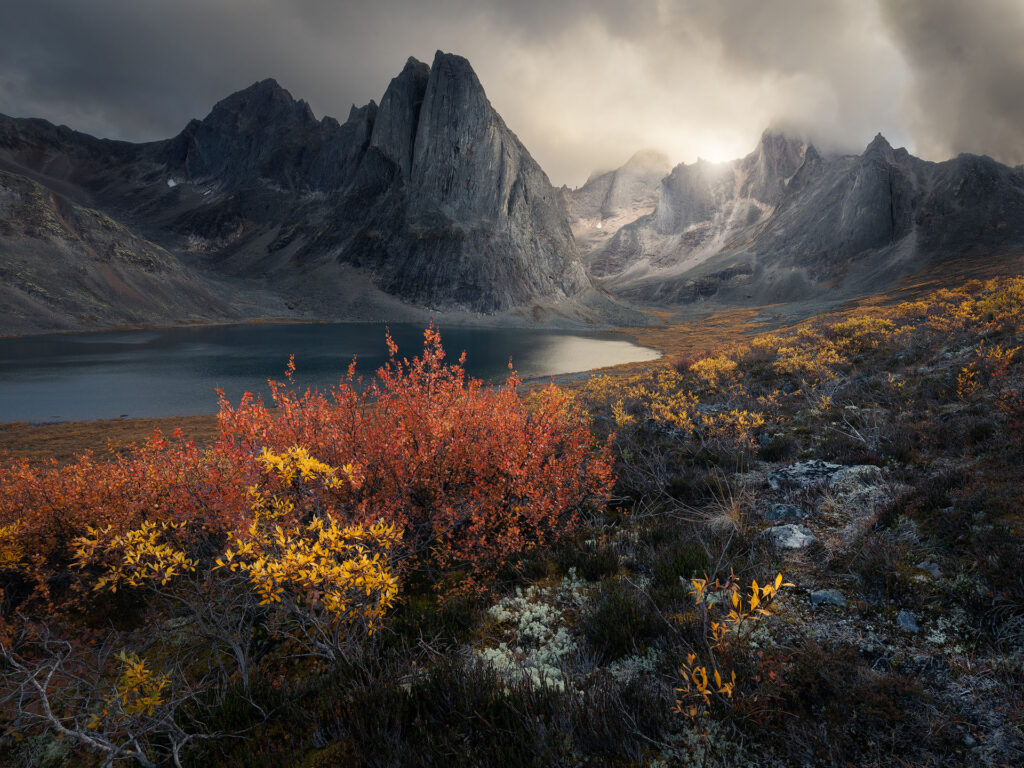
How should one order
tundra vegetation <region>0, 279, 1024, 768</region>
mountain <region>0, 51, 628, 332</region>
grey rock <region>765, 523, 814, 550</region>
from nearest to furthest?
tundra vegetation <region>0, 279, 1024, 768</region> → grey rock <region>765, 523, 814, 550</region> → mountain <region>0, 51, 628, 332</region>

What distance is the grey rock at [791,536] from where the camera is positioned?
507 centimetres

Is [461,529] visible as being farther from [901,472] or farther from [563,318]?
[563,318]

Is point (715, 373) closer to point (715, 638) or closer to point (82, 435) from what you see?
point (715, 638)

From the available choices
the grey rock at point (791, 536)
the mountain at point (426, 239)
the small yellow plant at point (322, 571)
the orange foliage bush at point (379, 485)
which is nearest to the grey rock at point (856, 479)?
the grey rock at point (791, 536)

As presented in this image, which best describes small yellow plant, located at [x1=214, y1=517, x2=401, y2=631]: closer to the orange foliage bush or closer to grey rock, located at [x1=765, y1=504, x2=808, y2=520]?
the orange foliage bush

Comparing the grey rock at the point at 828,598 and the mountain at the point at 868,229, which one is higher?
the mountain at the point at 868,229

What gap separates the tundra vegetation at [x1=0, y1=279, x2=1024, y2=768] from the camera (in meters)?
2.83

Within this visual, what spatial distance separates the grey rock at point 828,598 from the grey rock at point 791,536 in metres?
1.01

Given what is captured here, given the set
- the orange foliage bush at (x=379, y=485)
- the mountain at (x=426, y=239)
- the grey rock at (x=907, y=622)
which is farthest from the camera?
the mountain at (x=426, y=239)

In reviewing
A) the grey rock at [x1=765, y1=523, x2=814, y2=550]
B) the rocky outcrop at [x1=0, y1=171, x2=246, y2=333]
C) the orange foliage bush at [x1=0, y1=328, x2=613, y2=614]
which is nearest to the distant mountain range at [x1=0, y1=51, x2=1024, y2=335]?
the rocky outcrop at [x1=0, y1=171, x2=246, y2=333]

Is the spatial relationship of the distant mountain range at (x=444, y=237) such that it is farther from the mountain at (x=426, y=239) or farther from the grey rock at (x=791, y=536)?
the grey rock at (x=791, y=536)

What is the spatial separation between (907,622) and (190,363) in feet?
211

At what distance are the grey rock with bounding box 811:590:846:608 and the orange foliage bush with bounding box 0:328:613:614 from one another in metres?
3.35

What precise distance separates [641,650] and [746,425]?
24.4ft
